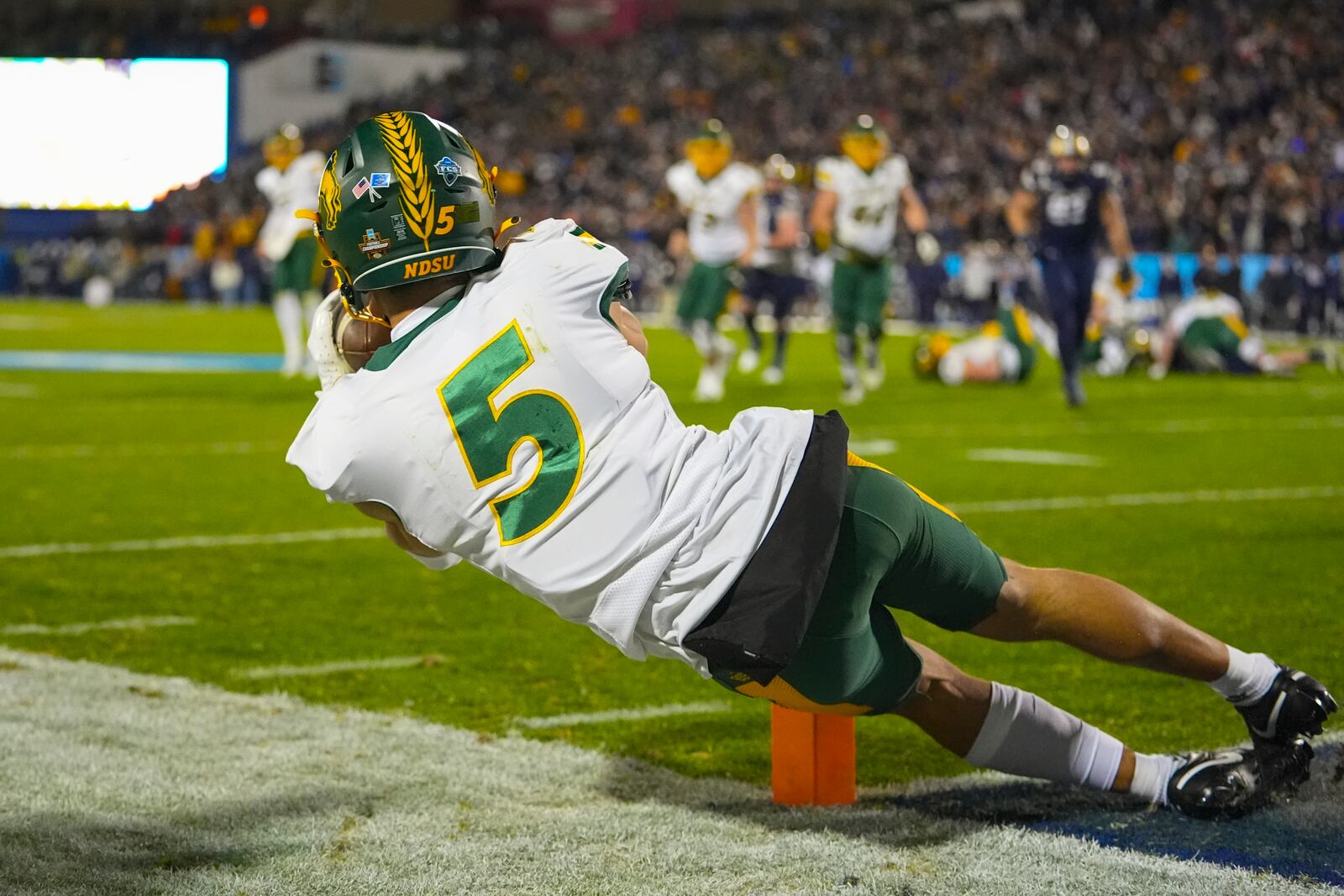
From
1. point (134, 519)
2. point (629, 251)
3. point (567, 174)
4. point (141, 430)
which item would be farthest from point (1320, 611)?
point (567, 174)

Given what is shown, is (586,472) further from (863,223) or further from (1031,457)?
(863,223)

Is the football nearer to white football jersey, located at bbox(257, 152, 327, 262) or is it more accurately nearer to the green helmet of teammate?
the green helmet of teammate

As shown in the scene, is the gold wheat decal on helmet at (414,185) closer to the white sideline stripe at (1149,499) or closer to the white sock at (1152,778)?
the white sock at (1152,778)

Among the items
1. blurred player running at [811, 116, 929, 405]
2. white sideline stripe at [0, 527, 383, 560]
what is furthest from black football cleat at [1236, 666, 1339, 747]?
blurred player running at [811, 116, 929, 405]

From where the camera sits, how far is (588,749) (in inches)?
142

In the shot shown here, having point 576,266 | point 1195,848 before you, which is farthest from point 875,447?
point 576,266

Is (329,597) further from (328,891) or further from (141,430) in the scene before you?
(141,430)

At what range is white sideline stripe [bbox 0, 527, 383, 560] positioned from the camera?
243 inches

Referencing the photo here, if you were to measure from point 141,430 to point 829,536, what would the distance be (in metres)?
8.39

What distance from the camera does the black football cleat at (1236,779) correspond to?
10.2 ft

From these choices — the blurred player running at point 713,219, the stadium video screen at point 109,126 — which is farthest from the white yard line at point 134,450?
the stadium video screen at point 109,126

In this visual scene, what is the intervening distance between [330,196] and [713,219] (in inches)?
439

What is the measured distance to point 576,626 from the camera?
5004 millimetres

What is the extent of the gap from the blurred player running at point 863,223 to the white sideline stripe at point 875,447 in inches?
145
